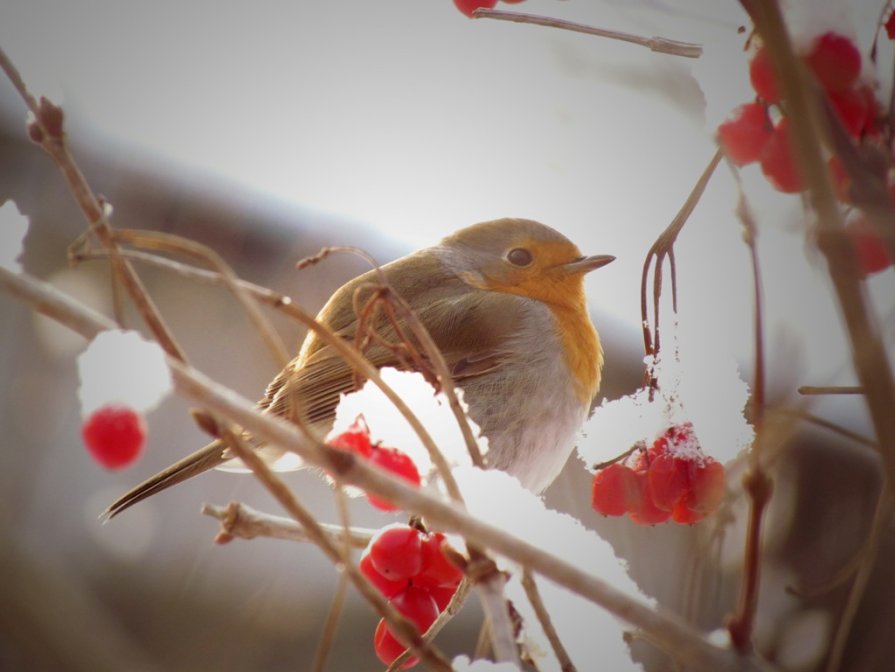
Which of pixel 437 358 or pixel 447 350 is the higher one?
pixel 437 358

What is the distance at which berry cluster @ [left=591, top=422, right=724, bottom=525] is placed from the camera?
0.87 meters

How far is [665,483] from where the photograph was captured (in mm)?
880

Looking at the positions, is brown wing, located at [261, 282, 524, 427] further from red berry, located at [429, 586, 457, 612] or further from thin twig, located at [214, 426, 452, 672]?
thin twig, located at [214, 426, 452, 672]

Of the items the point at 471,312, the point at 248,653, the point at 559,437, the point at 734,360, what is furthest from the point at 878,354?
the point at 248,653

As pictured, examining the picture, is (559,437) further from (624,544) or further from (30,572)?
(30,572)

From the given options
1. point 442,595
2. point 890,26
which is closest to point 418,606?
point 442,595

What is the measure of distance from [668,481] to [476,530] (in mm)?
458

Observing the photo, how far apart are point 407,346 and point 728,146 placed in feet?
0.96

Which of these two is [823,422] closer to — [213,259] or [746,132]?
[746,132]

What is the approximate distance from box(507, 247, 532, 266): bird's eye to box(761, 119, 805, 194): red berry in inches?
38.1

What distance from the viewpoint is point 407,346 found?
2.32 feet

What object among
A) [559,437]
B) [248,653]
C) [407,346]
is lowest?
[248,653]

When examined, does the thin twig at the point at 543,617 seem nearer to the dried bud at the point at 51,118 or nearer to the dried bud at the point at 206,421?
the dried bud at the point at 206,421

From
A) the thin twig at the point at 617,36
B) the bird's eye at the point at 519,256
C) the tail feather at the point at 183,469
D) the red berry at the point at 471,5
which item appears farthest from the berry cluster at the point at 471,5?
the bird's eye at the point at 519,256
